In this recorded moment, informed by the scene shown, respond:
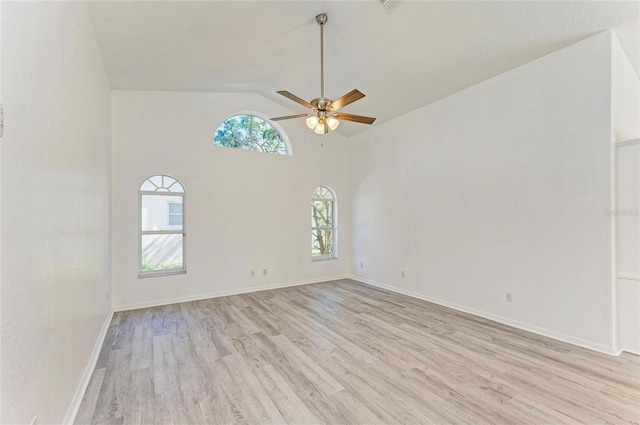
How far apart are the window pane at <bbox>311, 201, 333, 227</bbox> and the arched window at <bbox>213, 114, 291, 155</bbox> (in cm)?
130

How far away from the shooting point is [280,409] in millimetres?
2047

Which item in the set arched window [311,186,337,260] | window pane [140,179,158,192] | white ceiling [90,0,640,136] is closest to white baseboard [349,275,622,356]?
arched window [311,186,337,260]

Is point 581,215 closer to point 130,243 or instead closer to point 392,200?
point 392,200

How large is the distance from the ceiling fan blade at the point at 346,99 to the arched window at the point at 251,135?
9.23 ft

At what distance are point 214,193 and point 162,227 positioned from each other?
98cm

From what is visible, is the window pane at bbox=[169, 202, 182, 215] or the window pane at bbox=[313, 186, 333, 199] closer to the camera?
the window pane at bbox=[169, 202, 182, 215]

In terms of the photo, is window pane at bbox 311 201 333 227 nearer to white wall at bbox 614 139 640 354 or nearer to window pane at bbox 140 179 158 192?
window pane at bbox 140 179 158 192

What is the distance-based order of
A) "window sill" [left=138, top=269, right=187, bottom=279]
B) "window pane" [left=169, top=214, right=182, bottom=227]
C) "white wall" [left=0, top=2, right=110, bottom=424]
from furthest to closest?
"window pane" [left=169, top=214, right=182, bottom=227] → "window sill" [left=138, top=269, right=187, bottom=279] → "white wall" [left=0, top=2, right=110, bottom=424]

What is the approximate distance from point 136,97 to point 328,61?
3025 millimetres

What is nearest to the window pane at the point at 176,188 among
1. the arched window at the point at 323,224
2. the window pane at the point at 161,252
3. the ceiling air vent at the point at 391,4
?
the window pane at the point at 161,252

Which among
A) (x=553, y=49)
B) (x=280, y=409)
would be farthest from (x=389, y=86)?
(x=280, y=409)

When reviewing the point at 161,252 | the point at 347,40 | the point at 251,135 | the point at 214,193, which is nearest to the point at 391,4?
the point at 347,40

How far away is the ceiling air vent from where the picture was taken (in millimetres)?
2770

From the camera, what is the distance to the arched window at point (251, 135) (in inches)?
202
